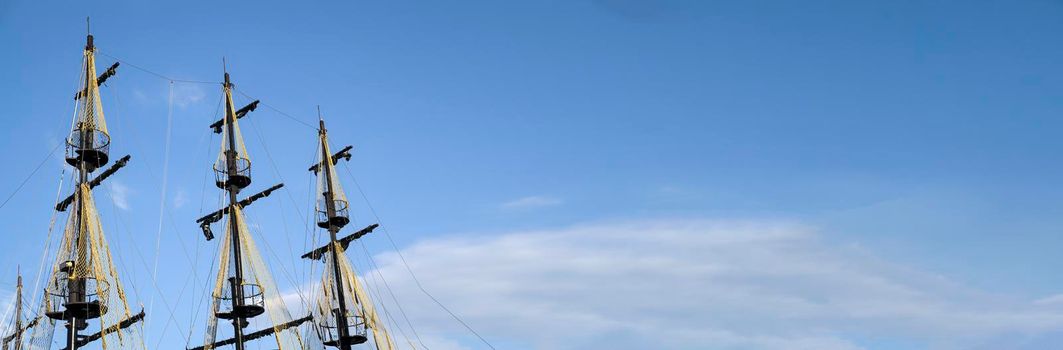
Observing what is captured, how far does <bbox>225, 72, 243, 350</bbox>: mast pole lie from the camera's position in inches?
1919

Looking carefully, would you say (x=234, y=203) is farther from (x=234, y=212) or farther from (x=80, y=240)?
(x=80, y=240)

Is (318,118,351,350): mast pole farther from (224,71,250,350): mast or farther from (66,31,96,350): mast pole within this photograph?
(66,31,96,350): mast pole

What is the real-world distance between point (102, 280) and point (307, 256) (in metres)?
17.7

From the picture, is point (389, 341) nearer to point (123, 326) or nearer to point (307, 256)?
point (307, 256)

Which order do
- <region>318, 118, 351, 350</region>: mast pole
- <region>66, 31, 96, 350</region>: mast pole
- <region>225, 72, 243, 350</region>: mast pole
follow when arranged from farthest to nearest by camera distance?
<region>318, 118, 351, 350</region>: mast pole → <region>225, 72, 243, 350</region>: mast pole → <region>66, 31, 96, 350</region>: mast pole

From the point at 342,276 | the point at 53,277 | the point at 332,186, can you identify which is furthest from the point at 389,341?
the point at 53,277

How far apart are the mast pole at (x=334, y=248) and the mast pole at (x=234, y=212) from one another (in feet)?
31.9

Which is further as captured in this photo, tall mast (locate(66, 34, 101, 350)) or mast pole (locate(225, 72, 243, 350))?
mast pole (locate(225, 72, 243, 350))

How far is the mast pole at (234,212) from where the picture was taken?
48.8 m

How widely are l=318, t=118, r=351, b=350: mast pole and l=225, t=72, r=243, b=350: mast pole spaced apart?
9.72 meters

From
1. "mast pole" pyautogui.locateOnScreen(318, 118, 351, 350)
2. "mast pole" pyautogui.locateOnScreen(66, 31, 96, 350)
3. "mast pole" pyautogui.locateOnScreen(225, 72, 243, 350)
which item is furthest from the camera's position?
"mast pole" pyautogui.locateOnScreen(318, 118, 351, 350)

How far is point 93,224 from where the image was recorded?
48.7 metres

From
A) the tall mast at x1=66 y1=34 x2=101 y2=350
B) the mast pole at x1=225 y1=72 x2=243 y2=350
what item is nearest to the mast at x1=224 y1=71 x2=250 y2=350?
the mast pole at x1=225 y1=72 x2=243 y2=350

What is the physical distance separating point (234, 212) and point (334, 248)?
11.2 m
